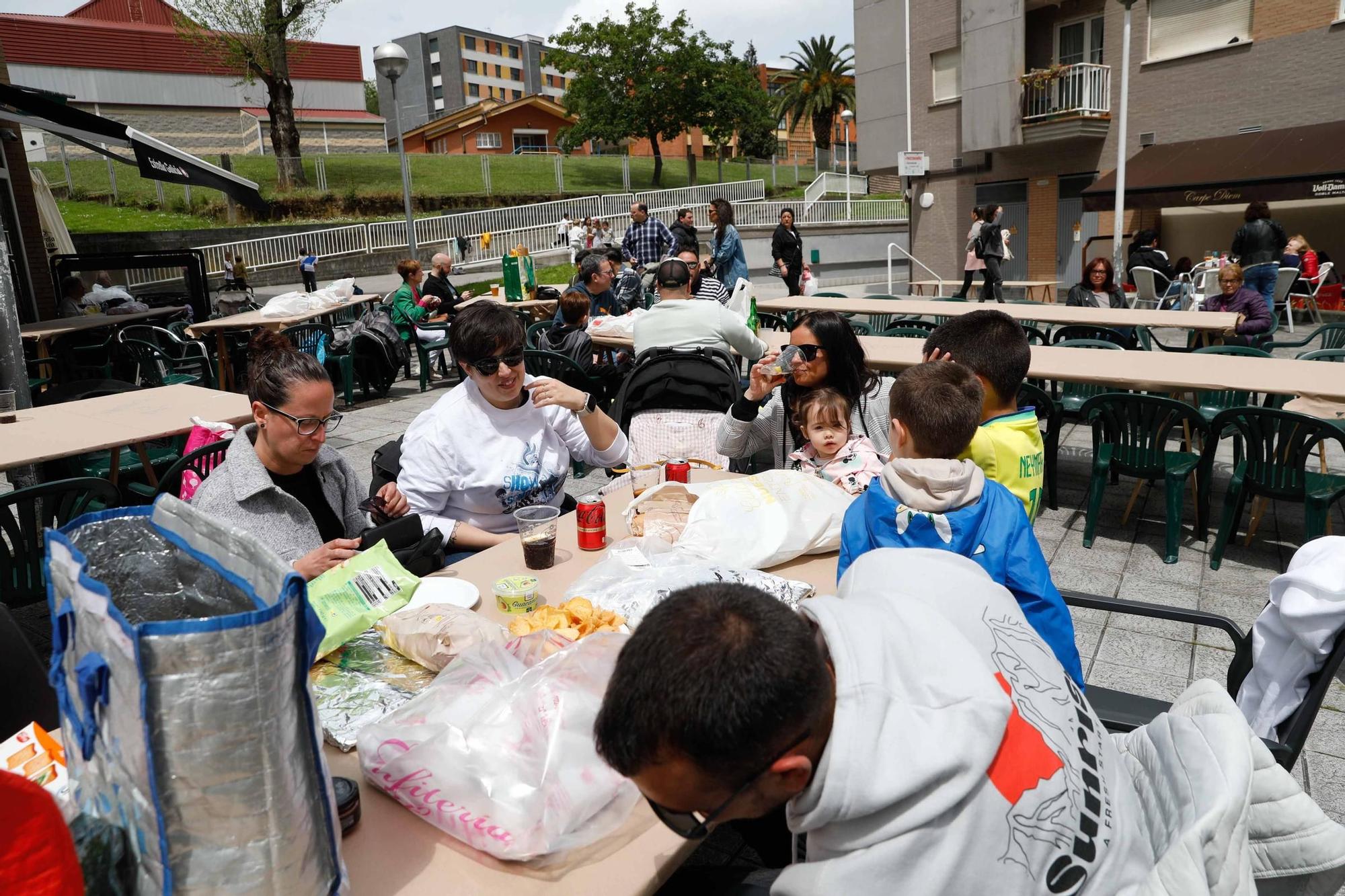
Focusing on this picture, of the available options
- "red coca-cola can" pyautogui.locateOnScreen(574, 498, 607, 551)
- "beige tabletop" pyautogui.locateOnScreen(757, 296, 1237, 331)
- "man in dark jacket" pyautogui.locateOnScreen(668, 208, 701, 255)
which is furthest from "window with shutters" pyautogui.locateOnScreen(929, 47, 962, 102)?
"red coca-cola can" pyautogui.locateOnScreen(574, 498, 607, 551)

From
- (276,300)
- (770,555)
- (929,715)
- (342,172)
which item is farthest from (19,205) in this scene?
(342,172)

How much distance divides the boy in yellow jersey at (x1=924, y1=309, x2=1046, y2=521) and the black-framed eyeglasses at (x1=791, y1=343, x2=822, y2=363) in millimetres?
453

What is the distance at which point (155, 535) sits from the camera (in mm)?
1337

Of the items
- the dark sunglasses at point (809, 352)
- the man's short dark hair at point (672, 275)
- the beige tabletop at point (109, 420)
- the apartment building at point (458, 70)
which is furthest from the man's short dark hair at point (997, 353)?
the apartment building at point (458, 70)

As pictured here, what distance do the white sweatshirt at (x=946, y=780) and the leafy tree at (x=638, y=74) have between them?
39.6 m

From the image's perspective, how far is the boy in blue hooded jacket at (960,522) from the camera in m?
2.11

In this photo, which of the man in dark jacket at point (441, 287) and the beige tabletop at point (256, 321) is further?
the man in dark jacket at point (441, 287)

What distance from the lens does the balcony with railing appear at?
64.7 feet

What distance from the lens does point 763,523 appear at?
263cm

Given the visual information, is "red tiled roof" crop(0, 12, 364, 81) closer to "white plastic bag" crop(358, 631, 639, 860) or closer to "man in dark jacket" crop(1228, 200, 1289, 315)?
"man in dark jacket" crop(1228, 200, 1289, 315)

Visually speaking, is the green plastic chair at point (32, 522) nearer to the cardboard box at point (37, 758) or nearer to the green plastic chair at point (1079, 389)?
the cardboard box at point (37, 758)

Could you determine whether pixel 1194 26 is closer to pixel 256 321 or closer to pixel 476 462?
pixel 256 321

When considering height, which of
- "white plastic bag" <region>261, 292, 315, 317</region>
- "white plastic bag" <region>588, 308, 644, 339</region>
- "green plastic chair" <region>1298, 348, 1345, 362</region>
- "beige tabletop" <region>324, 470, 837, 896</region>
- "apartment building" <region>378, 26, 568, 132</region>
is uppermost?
"apartment building" <region>378, 26, 568, 132</region>

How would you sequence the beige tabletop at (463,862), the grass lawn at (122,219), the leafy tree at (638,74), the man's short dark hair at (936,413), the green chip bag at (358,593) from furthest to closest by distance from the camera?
the leafy tree at (638,74)
the grass lawn at (122,219)
the man's short dark hair at (936,413)
the green chip bag at (358,593)
the beige tabletop at (463,862)
